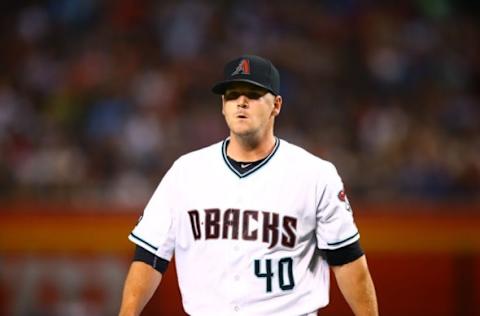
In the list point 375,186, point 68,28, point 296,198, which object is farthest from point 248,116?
point 68,28

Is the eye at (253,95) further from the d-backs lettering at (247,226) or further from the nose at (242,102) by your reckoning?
the d-backs lettering at (247,226)

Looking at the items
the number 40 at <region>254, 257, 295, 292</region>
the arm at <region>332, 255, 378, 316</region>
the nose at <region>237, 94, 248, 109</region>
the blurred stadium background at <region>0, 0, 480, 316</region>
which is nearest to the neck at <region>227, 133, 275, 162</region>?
the nose at <region>237, 94, 248, 109</region>

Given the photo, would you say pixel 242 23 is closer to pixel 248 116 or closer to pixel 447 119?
pixel 447 119

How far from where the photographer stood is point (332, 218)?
4.23 meters

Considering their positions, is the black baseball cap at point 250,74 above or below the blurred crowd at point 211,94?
below

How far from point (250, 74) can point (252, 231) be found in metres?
0.67

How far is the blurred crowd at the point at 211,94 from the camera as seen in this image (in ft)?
32.5

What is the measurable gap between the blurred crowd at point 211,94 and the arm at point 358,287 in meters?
5.09

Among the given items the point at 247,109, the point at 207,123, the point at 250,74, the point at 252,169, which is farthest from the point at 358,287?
the point at 207,123

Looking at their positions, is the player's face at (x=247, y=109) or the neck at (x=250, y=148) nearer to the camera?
the player's face at (x=247, y=109)

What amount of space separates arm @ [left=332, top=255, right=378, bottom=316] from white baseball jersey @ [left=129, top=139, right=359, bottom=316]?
0.36 ft

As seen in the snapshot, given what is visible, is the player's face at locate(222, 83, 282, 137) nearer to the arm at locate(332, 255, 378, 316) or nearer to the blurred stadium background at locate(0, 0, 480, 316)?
the arm at locate(332, 255, 378, 316)

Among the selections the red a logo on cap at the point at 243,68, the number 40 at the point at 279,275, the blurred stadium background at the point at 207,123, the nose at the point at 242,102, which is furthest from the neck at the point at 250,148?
the blurred stadium background at the point at 207,123

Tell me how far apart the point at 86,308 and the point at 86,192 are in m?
1.38
